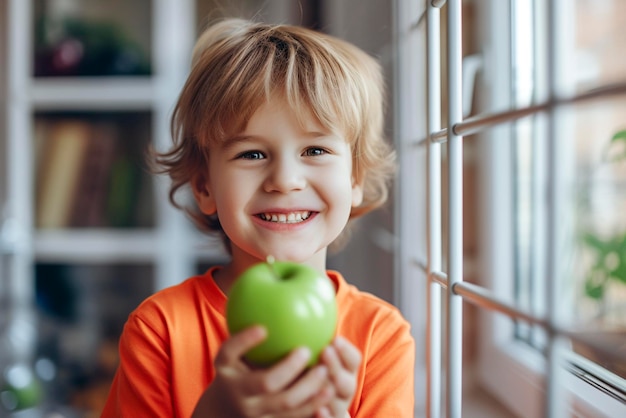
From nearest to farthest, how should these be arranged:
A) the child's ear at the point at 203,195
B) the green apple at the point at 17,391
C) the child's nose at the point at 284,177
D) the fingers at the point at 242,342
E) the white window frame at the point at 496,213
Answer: the fingers at the point at 242,342
the child's nose at the point at 284,177
the child's ear at the point at 203,195
the white window frame at the point at 496,213
the green apple at the point at 17,391

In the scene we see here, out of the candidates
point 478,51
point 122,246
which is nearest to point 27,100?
point 122,246

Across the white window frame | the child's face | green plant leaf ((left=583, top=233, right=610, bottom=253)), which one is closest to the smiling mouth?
the child's face

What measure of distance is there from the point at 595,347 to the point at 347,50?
60 centimetres

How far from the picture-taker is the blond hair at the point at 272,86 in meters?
0.78

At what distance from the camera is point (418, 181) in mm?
1250

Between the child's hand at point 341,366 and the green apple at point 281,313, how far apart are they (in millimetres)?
10

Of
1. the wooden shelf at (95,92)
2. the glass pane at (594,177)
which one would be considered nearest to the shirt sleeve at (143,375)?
the glass pane at (594,177)

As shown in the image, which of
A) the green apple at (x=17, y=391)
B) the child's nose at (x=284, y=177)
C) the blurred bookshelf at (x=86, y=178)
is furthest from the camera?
the blurred bookshelf at (x=86, y=178)

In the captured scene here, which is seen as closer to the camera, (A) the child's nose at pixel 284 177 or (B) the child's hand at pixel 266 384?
(B) the child's hand at pixel 266 384

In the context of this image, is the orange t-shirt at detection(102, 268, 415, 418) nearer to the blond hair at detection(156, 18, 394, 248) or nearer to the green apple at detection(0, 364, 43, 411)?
the blond hair at detection(156, 18, 394, 248)

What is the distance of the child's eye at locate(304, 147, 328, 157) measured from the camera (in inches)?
31.4

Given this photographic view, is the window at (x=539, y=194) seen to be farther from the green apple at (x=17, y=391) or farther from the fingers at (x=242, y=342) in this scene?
the green apple at (x=17, y=391)

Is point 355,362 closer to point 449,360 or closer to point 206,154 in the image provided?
point 449,360

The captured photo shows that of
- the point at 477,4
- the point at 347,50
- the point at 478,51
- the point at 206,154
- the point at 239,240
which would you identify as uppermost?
the point at 477,4
